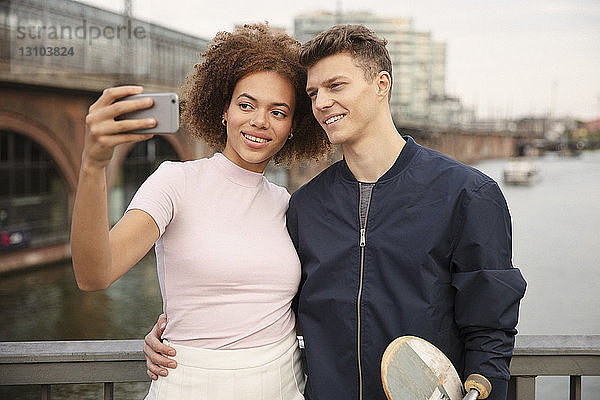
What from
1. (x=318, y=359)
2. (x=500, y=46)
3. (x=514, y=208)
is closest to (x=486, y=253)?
(x=318, y=359)

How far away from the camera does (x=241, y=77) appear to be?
4.42 feet

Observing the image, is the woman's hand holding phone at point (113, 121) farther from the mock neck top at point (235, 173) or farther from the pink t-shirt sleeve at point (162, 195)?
the mock neck top at point (235, 173)

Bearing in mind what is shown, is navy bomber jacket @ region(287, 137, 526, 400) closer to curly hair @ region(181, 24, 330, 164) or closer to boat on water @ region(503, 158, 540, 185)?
curly hair @ region(181, 24, 330, 164)

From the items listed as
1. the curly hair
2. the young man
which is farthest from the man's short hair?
the curly hair

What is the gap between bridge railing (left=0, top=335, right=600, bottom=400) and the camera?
4.41 ft

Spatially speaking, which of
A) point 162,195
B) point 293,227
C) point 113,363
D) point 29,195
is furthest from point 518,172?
point 162,195

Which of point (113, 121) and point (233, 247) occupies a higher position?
point (113, 121)

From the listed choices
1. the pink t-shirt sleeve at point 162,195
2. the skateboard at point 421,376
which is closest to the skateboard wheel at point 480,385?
the skateboard at point 421,376

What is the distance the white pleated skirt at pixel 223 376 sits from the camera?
1.19 metres

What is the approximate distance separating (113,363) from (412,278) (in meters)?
0.62

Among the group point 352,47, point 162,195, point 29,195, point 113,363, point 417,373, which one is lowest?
point 29,195

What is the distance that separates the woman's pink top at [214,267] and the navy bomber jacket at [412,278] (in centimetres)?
7

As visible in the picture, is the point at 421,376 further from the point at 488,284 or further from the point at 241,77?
the point at 241,77

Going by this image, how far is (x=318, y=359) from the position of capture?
1229 millimetres
